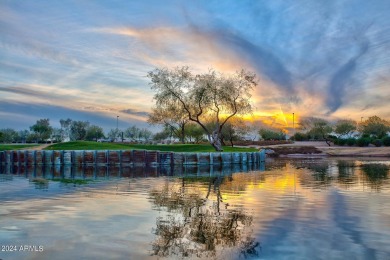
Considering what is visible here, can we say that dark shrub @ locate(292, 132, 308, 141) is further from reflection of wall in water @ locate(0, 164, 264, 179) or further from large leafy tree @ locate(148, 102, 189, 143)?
reflection of wall in water @ locate(0, 164, 264, 179)

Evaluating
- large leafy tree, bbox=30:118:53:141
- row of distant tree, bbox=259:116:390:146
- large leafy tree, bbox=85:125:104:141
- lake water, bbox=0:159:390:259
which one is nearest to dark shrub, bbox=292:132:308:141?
row of distant tree, bbox=259:116:390:146

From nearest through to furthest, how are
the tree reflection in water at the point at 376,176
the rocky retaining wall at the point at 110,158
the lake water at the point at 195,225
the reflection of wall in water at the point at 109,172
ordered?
1. the lake water at the point at 195,225
2. the tree reflection in water at the point at 376,176
3. the reflection of wall in water at the point at 109,172
4. the rocky retaining wall at the point at 110,158

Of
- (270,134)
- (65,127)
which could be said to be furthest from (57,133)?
(270,134)

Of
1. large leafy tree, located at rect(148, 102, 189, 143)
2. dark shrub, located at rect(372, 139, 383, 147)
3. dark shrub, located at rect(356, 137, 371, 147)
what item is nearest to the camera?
large leafy tree, located at rect(148, 102, 189, 143)

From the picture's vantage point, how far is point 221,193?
67.8 ft

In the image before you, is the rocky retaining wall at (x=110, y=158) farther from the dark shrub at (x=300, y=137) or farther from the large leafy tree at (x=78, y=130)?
the dark shrub at (x=300, y=137)

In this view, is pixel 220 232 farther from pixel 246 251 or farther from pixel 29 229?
pixel 29 229

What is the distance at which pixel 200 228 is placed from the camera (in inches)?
472

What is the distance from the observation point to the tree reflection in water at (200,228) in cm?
974

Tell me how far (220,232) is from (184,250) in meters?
2.04

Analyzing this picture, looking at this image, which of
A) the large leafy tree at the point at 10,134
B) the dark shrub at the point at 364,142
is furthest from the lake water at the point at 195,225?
the large leafy tree at the point at 10,134

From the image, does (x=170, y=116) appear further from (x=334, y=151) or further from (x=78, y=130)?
(x=78, y=130)

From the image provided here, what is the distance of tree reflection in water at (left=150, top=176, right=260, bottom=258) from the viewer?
9.74 meters

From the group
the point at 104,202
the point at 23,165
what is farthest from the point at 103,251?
the point at 23,165
